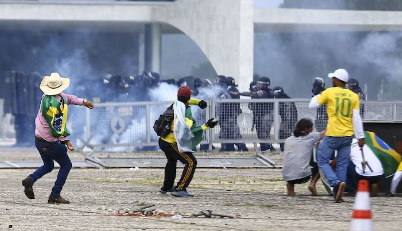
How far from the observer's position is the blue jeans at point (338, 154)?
12.1m

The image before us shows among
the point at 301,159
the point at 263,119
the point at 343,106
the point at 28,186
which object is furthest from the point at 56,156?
the point at 263,119

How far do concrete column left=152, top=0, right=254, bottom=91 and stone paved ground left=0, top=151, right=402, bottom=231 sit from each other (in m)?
18.1

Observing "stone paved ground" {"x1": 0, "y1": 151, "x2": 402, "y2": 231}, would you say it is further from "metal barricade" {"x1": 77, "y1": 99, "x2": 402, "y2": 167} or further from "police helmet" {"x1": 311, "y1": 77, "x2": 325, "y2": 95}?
"police helmet" {"x1": 311, "y1": 77, "x2": 325, "y2": 95}

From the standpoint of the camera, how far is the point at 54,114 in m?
11.7

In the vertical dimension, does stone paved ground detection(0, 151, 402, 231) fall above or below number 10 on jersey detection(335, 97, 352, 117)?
below

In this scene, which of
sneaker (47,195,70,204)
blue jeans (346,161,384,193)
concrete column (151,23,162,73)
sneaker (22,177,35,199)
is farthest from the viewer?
concrete column (151,23,162,73)

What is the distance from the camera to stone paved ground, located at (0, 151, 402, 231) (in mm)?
9812

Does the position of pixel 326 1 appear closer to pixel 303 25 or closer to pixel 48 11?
pixel 303 25

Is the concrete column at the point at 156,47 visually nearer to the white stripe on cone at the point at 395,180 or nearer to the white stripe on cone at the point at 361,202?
the white stripe on cone at the point at 395,180

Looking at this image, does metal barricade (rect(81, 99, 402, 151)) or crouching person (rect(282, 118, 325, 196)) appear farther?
metal barricade (rect(81, 99, 402, 151))

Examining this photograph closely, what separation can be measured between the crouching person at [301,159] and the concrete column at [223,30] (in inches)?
815

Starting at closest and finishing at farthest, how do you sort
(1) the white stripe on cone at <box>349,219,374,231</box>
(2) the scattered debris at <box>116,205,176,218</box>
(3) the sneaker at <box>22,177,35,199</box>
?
1. (1) the white stripe on cone at <box>349,219,374,231</box>
2. (2) the scattered debris at <box>116,205,176,218</box>
3. (3) the sneaker at <box>22,177,35,199</box>

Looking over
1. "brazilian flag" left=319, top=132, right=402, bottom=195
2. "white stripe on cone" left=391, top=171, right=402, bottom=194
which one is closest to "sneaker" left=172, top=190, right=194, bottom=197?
"brazilian flag" left=319, top=132, right=402, bottom=195

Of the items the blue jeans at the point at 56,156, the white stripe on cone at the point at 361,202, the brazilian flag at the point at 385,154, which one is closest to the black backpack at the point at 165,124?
the blue jeans at the point at 56,156
